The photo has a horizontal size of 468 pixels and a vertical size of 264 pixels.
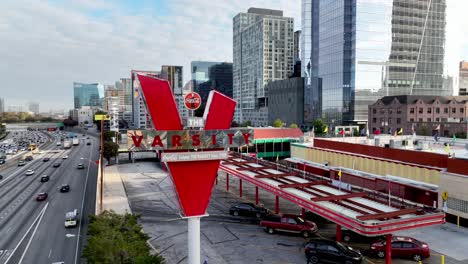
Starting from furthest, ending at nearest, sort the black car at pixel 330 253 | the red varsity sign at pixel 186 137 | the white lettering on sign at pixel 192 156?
the black car at pixel 330 253 < the white lettering on sign at pixel 192 156 < the red varsity sign at pixel 186 137

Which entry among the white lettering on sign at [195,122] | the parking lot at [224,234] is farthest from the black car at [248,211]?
the white lettering on sign at [195,122]

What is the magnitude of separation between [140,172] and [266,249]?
5120 cm

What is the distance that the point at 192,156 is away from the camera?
68.3 feet

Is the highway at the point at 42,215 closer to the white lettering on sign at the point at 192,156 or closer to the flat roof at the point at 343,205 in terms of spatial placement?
the white lettering on sign at the point at 192,156

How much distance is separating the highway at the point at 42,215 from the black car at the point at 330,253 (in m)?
20.6

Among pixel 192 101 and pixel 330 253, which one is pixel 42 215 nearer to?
pixel 192 101

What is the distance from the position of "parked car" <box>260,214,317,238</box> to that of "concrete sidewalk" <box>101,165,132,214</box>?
16023 mm

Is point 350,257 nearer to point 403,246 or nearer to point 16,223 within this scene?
point 403,246

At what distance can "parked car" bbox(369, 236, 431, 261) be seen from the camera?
2748 cm

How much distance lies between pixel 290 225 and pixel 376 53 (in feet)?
400

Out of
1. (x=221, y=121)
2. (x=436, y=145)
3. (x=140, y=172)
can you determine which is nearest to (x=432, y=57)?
(x=436, y=145)

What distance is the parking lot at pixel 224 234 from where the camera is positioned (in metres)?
28.6

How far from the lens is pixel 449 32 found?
5773 inches

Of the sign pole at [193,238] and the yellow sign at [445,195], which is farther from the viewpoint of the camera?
the yellow sign at [445,195]
